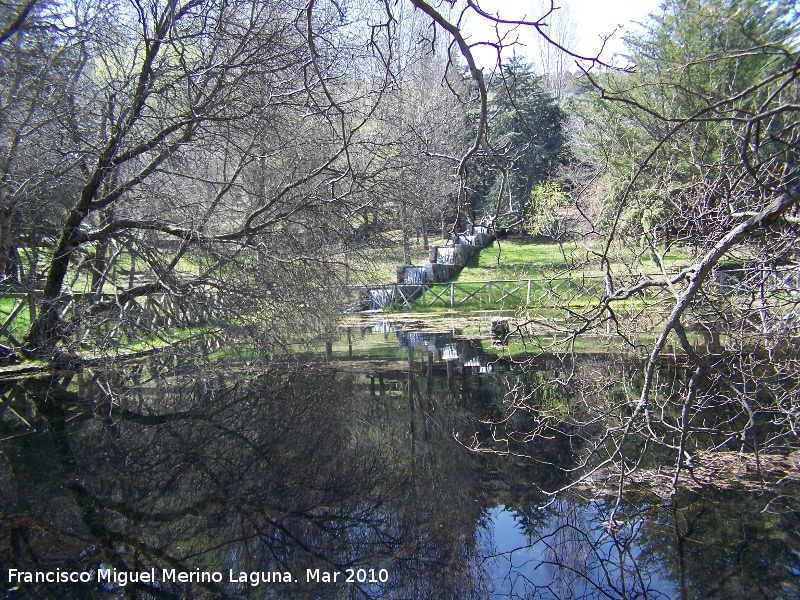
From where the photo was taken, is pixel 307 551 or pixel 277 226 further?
pixel 277 226

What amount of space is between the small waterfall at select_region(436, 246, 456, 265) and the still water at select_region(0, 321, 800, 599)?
15.5 m

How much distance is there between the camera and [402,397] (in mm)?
8352

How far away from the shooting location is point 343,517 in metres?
4.81

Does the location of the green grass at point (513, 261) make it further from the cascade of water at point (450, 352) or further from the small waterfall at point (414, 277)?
the cascade of water at point (450, 352)

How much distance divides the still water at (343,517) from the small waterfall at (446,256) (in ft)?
50.9

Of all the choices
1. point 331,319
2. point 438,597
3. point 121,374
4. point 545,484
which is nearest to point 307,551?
point 438,597

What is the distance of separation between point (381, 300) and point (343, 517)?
51.0 feet

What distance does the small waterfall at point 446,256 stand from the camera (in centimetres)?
2322

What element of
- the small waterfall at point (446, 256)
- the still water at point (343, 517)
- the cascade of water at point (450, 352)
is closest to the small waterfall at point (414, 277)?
the small waterfall at point (446, 256)

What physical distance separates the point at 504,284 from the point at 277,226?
37.3ft

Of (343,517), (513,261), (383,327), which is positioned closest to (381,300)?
(383,327)

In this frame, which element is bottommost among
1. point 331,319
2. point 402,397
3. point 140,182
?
point 402,397

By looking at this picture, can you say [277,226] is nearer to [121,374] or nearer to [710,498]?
[121,374]

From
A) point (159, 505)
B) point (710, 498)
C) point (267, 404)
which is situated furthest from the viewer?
point (267, 404)
